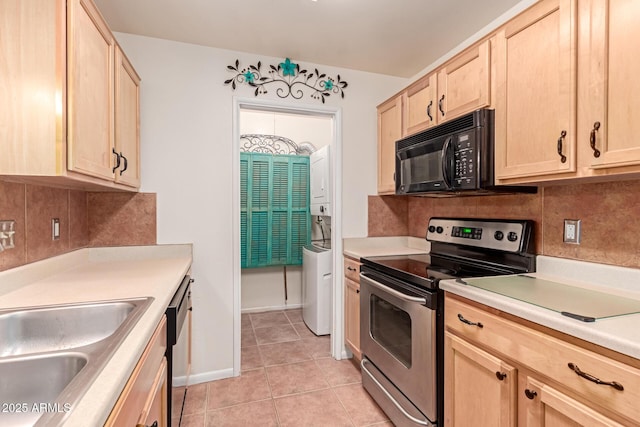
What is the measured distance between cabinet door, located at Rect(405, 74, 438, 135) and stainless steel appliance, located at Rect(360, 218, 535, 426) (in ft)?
2.26

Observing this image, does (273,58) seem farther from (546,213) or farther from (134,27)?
(546,213)

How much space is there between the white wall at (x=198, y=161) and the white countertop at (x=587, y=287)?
1607 mm

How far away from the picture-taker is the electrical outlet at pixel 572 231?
4.85 feet

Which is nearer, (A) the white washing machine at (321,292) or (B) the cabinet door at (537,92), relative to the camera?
(B) the cabinet door at (537,92)

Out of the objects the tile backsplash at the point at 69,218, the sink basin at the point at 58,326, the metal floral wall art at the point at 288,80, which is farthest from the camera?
the metal floral wall art at the point at 288,80

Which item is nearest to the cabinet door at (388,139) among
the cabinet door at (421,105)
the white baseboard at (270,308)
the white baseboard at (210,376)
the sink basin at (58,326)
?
the cabinet door at (421,105)

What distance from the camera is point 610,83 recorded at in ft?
3.64

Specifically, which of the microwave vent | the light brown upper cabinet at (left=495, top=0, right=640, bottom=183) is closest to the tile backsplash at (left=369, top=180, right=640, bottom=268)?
the light brown upper cabinet at (left=495, top=0, right=640, bottom=183)

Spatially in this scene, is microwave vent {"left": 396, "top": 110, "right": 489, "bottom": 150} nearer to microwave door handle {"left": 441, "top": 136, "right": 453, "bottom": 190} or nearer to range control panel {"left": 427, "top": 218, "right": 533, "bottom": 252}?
microwave door handle {"left": 441, "top": 136, "right": 453, "bottom": 190}

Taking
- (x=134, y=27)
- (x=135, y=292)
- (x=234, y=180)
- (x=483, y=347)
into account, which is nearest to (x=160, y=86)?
(x=134, y=27)

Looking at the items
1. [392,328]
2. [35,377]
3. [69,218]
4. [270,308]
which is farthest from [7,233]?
[270,308]

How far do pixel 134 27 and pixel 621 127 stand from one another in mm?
2603

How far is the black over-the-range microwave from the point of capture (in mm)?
1589

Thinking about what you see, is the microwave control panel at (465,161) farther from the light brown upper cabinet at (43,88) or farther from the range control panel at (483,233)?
the light brown upper cabinet at (43,88)
